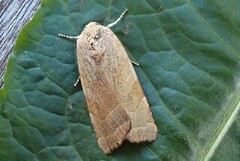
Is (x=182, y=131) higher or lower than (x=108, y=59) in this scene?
lower

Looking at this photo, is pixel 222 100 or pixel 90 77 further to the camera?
pixel 90 77

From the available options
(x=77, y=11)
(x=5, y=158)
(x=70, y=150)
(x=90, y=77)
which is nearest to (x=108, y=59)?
(x=90, y=77)

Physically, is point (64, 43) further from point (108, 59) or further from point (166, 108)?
point (166, 108)

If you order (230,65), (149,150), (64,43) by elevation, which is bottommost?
(149,150)
